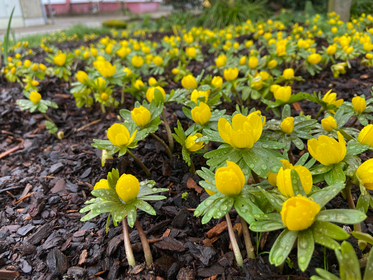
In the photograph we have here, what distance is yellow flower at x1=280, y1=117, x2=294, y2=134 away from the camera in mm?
1496

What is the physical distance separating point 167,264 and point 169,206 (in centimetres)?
45

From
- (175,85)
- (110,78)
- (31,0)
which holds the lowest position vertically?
(175,85)

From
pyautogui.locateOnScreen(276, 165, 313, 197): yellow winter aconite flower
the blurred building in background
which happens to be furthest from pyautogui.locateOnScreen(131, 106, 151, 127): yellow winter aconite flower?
the blurred building in background

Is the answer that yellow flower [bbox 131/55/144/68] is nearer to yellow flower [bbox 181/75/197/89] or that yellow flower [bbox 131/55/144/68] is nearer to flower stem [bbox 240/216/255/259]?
yellow flower [bbox 181/75/197/89]

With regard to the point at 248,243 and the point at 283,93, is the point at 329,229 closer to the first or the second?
the point at 248,243

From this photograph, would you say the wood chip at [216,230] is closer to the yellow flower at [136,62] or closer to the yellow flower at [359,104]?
the yellow flower at [359,104]

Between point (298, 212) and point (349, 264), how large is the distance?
25cm

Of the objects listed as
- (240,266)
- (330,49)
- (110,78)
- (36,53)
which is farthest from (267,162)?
(36,53)

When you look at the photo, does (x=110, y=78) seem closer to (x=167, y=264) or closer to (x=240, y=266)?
(x=167, y=264)

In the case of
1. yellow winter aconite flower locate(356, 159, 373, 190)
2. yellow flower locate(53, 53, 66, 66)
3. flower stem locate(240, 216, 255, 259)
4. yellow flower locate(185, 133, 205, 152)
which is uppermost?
yellow flower locate(53, 53, 66, 66)

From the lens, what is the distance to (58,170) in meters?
2.31

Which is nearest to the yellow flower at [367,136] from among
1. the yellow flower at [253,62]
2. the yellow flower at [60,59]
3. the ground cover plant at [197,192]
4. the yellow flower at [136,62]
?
the ground cover plant at [197,192]

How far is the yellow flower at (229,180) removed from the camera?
3.40 ft

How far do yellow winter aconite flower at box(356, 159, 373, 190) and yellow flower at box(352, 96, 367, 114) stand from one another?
82cm
